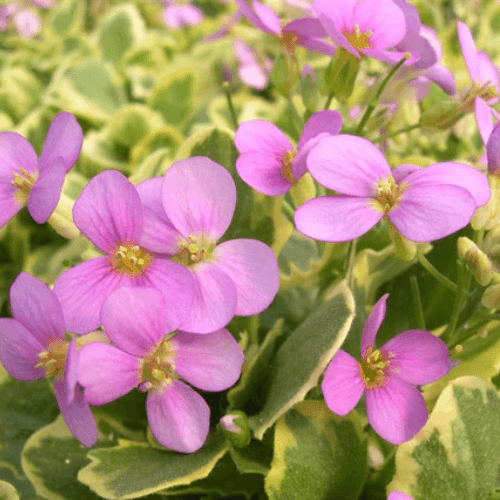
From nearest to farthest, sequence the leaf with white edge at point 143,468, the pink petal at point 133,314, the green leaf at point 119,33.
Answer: the pink petal at point 133,314, the leaf with white edge at point 143,468, the green leaf at point 119,33

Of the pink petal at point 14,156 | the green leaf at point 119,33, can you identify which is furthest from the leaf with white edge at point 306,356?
the green leaf at point 119,33

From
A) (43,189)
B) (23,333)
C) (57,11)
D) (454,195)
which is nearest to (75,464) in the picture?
(23,333)

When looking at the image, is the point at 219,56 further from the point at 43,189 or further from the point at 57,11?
the point at 43,189

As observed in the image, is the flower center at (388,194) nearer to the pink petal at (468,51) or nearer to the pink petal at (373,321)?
the pink petal at (373,321)

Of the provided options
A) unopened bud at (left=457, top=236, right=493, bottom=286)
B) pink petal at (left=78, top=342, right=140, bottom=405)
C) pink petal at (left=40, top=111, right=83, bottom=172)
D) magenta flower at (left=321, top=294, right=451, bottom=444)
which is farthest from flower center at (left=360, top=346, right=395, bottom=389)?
pink petal at (left=40, top=111, right=83, bottom=172)

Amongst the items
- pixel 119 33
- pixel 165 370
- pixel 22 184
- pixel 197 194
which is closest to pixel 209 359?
pixel 165 370

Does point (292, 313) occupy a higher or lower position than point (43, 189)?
lower
